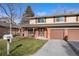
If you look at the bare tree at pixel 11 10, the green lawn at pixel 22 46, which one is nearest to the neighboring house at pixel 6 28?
the bare tree at pixel 11 10

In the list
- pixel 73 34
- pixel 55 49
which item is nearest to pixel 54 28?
pixel 73 34

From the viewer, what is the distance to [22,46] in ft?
36.4

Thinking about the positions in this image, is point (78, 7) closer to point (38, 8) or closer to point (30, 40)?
point (38, 8)

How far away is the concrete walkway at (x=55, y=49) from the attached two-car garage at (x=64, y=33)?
1.91 ft

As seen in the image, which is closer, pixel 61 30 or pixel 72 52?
pixel 72 52

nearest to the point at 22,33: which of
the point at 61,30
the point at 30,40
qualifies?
the point at 30,40

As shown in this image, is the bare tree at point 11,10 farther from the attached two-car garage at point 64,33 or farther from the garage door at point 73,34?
the garage door at point 73,34

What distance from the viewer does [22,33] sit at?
472 inches

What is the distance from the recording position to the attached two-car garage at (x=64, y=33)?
12217 mm

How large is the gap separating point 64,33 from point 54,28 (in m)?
0.87

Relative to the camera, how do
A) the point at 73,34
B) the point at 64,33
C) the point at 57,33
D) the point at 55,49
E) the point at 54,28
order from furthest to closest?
the point at 54,28
the point at 64,33
the point at 57,33
the point at 73,34
the point at 55,49

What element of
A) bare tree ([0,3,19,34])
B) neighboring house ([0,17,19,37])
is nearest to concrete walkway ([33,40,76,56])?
neighboring house ([0,17,19,37])

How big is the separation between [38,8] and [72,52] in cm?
309

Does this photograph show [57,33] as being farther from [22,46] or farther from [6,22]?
[6,22]
